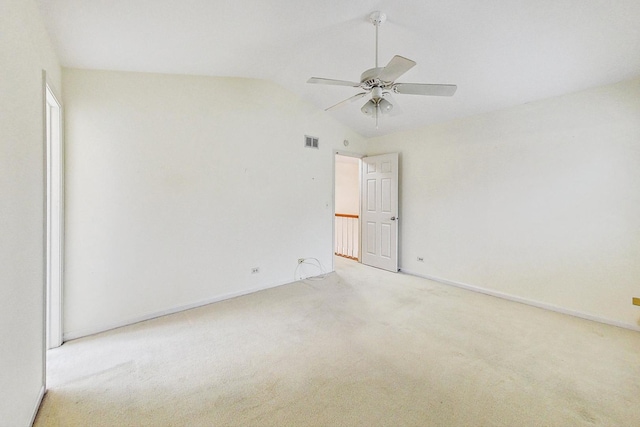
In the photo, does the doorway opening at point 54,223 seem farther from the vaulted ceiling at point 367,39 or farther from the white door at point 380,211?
the white door at point 380,211

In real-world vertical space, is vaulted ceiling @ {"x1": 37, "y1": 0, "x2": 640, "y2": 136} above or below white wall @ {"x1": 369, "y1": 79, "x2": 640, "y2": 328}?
above

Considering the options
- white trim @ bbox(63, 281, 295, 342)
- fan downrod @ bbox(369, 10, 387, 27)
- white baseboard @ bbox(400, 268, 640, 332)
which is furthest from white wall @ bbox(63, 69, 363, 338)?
white baseboard @ bbox(400, 268, 640, 332)

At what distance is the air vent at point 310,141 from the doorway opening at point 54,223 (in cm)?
281

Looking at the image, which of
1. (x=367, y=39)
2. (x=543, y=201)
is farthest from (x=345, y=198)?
(x=367, y=39)

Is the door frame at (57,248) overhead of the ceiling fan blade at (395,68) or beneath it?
beneath

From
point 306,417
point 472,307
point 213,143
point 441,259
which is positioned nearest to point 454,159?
point 441,259

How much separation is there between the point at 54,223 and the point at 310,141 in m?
3.18

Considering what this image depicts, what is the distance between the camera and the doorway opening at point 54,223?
2.29 m

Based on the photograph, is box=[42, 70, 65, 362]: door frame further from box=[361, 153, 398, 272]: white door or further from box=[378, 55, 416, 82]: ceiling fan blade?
box=[361, 153, 398, 272]: white door

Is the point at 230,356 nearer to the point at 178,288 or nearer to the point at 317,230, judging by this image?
the point at 178,288

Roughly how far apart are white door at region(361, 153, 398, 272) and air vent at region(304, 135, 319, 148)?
1232 millimetres

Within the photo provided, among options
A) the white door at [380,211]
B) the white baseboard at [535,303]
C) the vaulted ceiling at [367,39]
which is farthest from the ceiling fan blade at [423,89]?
the white baseboard at [535,303]

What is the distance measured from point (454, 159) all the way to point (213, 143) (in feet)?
11.3

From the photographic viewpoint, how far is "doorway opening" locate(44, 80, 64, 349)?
90.0 inches
